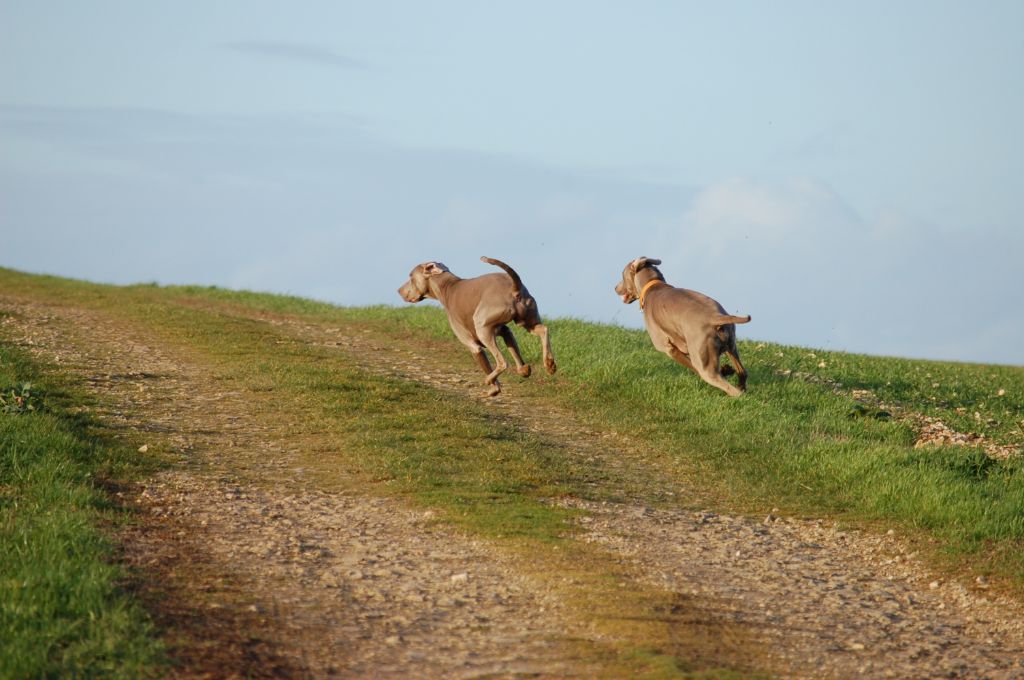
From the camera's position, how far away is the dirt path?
701 centimetres

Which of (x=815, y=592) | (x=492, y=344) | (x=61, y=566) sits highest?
(x=492, y=344)

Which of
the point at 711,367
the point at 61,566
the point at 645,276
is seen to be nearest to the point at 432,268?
the point at 645,276

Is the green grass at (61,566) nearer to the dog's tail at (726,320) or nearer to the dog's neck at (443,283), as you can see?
the dog's neck at (443,283)

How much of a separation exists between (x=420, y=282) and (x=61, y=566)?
8701 millimetres

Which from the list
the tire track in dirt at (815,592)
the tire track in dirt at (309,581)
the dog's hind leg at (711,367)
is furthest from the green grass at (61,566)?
the dog's hind leg at (711,367)

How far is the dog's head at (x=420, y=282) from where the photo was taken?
52.1ft

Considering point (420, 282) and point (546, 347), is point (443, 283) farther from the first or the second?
point (546, 347)

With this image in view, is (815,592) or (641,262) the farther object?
(641,262)

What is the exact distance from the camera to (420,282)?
16.1 m

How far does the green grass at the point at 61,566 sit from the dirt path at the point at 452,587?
0.33 meters

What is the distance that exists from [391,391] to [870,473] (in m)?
6.51

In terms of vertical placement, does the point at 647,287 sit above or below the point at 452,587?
above

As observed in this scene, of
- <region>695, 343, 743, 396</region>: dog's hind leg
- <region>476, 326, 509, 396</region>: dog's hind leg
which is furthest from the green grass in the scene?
<region>695, 343, 743, 396</region>: dog's hind leg

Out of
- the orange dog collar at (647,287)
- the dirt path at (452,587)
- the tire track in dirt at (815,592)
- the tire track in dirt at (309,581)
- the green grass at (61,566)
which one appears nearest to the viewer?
the green grass at (61,566)
